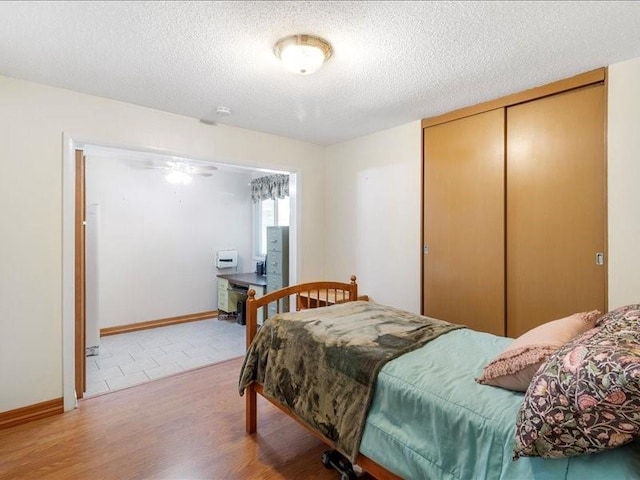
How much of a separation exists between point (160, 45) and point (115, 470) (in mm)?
2377

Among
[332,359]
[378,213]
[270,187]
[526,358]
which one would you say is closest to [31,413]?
[332,359]

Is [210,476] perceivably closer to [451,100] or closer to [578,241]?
[578,241]

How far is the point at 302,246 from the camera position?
3898 millimetres

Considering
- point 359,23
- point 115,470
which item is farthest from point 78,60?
point 115,470

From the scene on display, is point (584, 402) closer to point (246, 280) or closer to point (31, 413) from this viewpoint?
point (31, 413)

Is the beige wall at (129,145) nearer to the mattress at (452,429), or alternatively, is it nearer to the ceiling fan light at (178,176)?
the mattress at (452,429)

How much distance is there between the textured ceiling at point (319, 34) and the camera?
1.57 m

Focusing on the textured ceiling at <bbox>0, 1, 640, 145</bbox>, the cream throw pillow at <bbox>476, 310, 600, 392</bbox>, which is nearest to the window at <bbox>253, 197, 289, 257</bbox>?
the textured ceiling at <bbox>0, 1, 640, 145</bbox>

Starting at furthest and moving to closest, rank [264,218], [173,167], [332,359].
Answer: [264,218] < [173,167] < [332,359]

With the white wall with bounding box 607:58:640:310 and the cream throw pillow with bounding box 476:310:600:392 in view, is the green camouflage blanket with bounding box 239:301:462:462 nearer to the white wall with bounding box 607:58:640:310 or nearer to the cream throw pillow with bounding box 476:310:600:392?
the cream throw pillow with bounding box 476:310:600:392

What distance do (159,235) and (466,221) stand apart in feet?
Answer: 13.7

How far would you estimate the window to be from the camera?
5465 millimetres

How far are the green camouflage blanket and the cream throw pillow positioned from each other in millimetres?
428

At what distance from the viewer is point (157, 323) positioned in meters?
4.84
